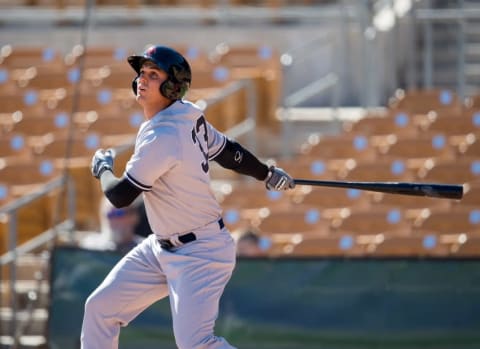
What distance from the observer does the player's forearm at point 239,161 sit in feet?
18.8

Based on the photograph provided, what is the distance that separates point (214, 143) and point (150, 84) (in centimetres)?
51

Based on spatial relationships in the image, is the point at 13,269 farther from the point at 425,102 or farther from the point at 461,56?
the point at 461,56

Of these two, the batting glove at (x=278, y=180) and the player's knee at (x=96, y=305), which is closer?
the player's knee at (x=96, y=305)

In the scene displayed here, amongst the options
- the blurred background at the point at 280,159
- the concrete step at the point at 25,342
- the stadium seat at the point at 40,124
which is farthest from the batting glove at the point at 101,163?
the stadium seat at the point at 40,124

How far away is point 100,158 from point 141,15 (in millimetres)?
7615

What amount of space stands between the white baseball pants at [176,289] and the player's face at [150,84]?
23.9 inches

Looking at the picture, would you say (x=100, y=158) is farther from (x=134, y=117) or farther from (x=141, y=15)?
(x=141, y=15)

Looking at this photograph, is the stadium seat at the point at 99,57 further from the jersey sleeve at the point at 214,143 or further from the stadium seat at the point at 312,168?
the jersey sleeve at the point at 214,143

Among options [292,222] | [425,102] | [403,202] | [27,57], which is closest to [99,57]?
[27,57]

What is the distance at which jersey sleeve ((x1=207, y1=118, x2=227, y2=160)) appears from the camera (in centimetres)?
564

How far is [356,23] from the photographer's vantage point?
12.1 metres

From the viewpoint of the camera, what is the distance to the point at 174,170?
530 centimetres

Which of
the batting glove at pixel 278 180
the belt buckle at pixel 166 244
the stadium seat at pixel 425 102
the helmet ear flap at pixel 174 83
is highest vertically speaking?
the helmet ear flap at pixel 174 83

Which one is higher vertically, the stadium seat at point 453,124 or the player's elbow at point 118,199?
the player's elbow at point 118,199
